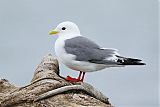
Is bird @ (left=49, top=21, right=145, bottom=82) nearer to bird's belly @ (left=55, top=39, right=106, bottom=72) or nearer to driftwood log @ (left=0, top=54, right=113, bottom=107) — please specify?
bird's belly @ (left=55, top=39, right=106, bottom=72)

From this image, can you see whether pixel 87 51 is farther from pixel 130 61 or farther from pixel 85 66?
pixel 130 61

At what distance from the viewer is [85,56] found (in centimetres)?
376

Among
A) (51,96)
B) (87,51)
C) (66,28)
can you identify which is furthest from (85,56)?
(51,96)

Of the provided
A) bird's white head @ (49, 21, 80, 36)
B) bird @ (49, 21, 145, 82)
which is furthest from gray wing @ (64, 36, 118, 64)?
bird's white head @ (49, 21, 80, 36)

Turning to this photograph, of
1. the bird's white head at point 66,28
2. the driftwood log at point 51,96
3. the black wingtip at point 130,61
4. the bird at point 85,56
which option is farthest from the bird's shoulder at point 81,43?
the driftwood log at point 51,96

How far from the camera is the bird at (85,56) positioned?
3699 mm

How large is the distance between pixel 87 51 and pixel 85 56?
51mm

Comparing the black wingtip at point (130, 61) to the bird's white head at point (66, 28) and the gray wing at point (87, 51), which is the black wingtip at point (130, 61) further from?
the bird's white head at point (66, 28)

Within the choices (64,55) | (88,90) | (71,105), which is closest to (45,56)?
(64,55)

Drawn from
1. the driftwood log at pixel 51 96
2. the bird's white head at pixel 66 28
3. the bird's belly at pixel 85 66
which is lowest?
the driftwood log at pixel 51 96

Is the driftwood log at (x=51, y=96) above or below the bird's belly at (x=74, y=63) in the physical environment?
below

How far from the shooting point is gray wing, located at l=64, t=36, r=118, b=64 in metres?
3.74

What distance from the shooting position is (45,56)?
4.78 m

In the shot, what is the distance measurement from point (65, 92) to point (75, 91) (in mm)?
101
